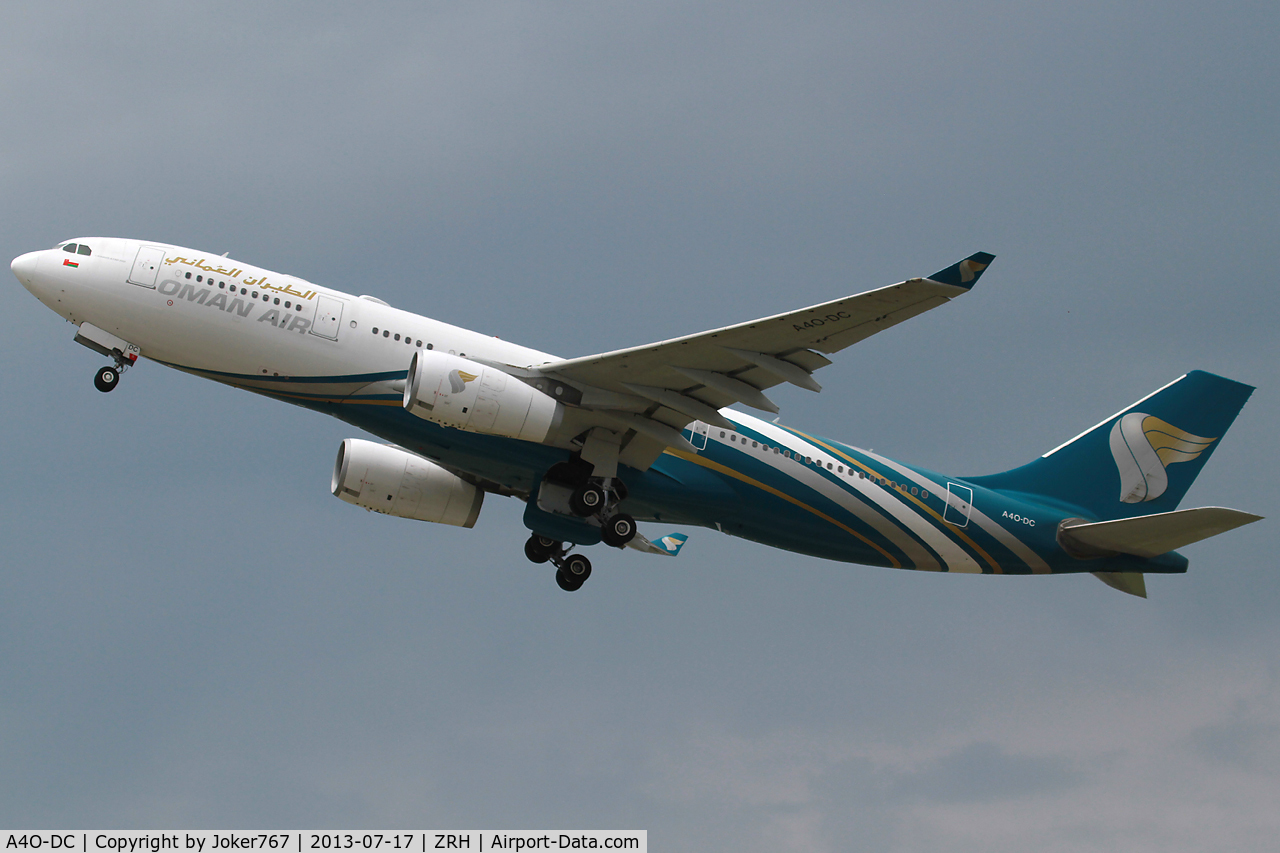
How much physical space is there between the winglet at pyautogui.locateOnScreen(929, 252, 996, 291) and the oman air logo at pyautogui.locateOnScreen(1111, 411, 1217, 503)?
1459 centimetres

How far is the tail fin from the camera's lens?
32.5 meters

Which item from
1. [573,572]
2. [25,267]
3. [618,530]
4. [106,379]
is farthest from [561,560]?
[25,267]

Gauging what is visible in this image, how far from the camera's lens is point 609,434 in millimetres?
27391

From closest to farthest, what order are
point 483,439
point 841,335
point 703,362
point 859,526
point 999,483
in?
point 841,335, point 703,362, point 483,439, point 859,526, point 999,483

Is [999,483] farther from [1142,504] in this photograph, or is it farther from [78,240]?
[78,240]

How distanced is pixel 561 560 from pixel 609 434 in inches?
216

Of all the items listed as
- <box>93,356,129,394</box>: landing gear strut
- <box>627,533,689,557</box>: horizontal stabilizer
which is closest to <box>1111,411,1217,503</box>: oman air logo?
<box>627,533,689,557</box>: horizontal stabilizer

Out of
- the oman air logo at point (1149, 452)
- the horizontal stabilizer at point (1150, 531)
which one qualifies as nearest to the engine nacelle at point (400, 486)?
the horizontal stabilizer at point (1150, 531)

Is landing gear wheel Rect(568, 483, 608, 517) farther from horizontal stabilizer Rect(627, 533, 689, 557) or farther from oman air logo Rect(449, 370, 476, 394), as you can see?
horizontal stabilizer Rect(627, 533, 689, 557)

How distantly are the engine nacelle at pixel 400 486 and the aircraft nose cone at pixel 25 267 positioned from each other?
327 inches

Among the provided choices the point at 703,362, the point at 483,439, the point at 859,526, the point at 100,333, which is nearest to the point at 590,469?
the point at 483,439

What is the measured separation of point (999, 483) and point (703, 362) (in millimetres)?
11365

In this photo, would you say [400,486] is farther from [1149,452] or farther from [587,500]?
[1149,452]

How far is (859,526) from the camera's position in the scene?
2958cm
